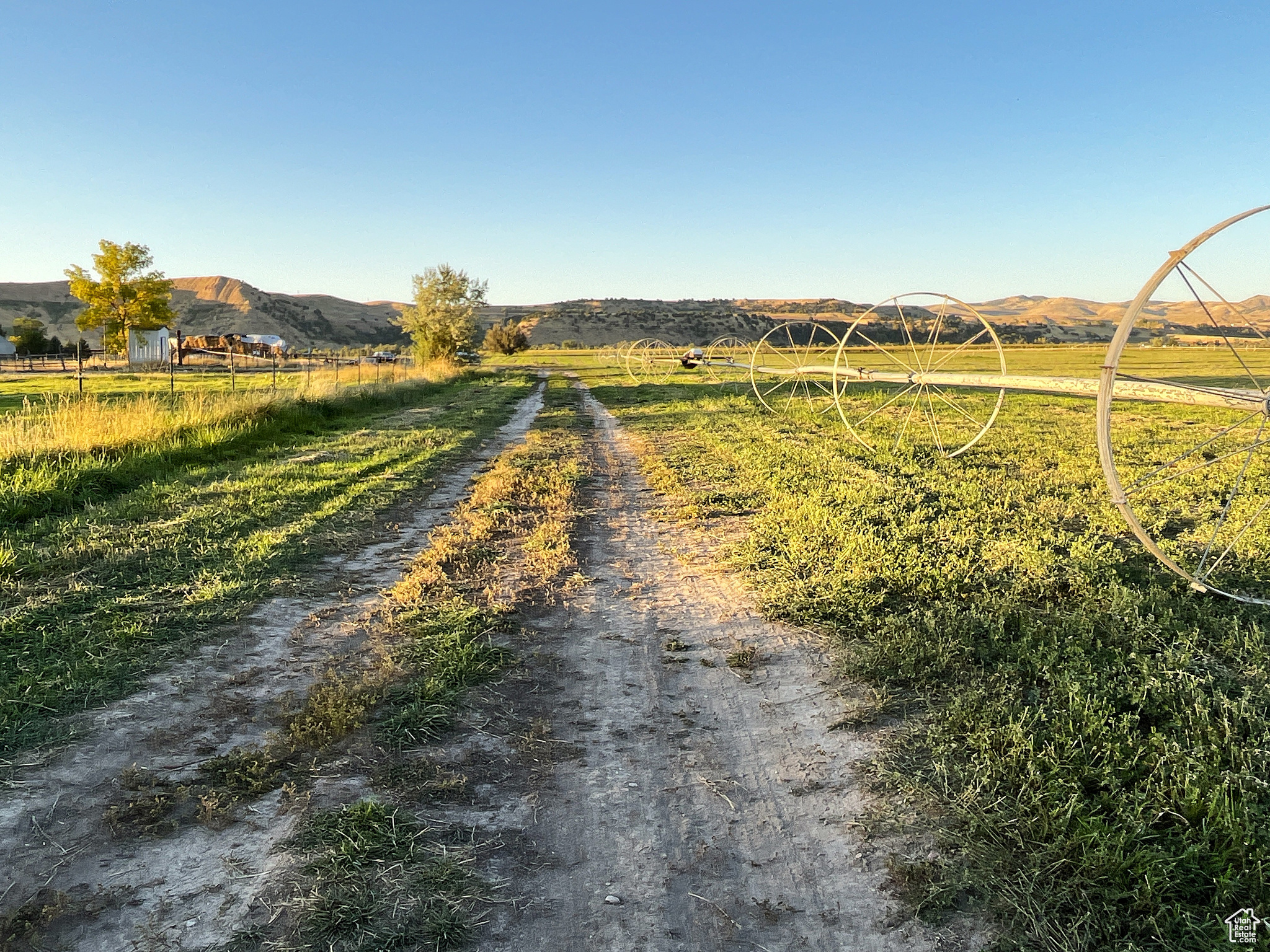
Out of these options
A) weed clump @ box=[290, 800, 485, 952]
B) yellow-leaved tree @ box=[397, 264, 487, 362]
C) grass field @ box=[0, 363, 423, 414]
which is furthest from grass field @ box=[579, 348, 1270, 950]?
yellow-leaved tree @ box=[397, 264, 487, 362]

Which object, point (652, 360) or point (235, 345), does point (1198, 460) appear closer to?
point (652, 360)

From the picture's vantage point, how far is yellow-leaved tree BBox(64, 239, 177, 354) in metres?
57.5

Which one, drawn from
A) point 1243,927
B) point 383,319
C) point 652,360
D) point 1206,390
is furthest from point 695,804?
point 383,319

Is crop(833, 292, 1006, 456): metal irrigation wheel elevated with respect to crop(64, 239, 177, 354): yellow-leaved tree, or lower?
lower

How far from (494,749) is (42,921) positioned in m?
1.79

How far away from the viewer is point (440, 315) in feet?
158

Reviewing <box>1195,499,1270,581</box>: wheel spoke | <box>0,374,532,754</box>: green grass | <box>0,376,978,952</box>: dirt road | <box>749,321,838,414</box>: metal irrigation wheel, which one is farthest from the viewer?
<box>749,321,838,414</box>: metal irrigation wheel

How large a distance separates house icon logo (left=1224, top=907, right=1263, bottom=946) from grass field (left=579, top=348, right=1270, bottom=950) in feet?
0.10

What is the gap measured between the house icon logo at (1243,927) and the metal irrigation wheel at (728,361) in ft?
62.2

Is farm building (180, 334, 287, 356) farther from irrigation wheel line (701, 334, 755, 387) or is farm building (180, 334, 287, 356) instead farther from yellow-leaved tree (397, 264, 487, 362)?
irrigation wheel line (701, 334, 755, 387)

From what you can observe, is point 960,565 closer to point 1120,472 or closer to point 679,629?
point 679,629

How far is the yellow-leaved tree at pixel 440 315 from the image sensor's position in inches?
1903

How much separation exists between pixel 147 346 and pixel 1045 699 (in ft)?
234

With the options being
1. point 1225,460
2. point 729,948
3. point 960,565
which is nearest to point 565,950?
point 729,948
